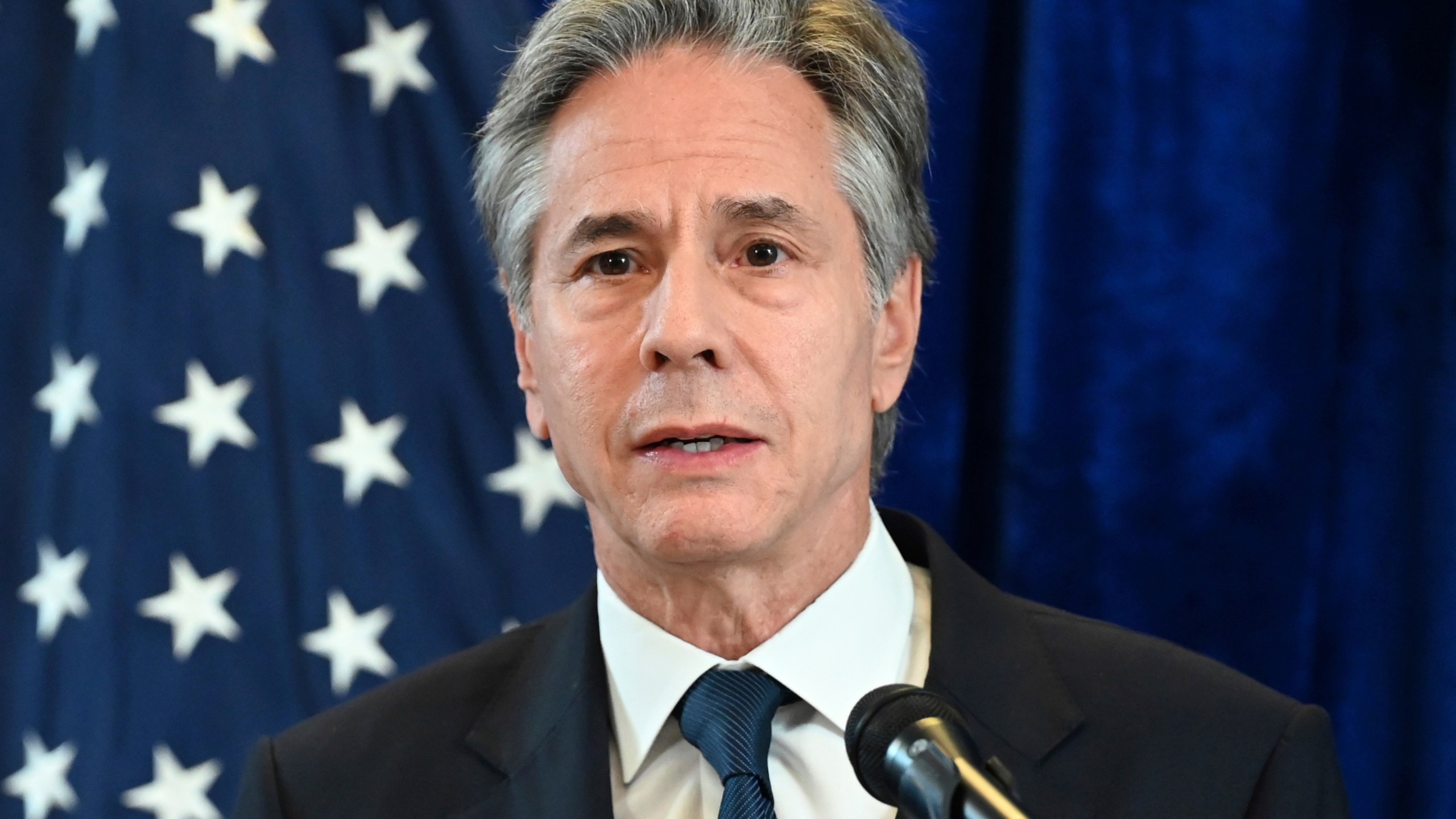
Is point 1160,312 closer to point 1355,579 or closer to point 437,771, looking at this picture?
point 1355,579

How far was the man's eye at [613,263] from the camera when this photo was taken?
1850mm

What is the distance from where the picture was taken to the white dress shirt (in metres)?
1.78

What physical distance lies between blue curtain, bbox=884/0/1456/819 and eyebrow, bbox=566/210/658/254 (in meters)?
0.73

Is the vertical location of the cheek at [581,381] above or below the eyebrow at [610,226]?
below

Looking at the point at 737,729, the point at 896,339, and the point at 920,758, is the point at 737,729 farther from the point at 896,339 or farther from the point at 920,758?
the point at 920,758

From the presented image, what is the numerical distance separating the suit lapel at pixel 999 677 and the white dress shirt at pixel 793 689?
2.8 inches

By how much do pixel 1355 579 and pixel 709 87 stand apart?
1.22m

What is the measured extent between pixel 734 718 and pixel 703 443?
0.34m

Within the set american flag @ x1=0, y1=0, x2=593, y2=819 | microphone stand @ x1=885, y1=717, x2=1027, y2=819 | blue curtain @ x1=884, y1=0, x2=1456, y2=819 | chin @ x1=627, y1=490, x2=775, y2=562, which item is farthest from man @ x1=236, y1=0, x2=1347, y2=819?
microphone stand @ x1=885, y1=717, x2=1027, y2=819

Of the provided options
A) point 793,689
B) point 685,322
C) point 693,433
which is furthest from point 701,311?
point 793,689

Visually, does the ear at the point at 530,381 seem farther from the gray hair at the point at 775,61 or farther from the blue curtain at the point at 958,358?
the blue curtain at the point at 958,358

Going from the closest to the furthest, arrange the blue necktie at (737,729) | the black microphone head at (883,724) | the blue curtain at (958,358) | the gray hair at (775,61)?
the black microphone head at (883,724)
the blue necktie at (737,729)
the gray hair at (775,61)
the blue curtain at (958,358)

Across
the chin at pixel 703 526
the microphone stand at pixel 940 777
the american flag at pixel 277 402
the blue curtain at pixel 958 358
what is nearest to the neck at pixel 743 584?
the chin at pixel 703 526

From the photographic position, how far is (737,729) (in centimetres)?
175
